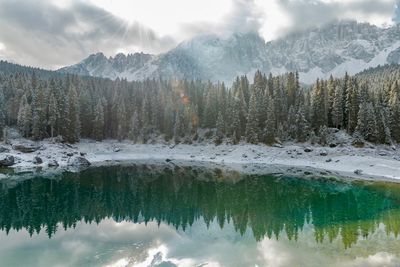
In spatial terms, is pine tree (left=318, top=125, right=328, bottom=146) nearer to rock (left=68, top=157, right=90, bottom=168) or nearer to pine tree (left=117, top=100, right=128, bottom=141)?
rock (left=68, top=157, right=90, bottom=168)

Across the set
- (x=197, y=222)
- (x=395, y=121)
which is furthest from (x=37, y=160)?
(x=395, y=121)

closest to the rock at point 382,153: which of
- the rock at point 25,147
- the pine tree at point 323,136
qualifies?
the pine tree at point 323,136

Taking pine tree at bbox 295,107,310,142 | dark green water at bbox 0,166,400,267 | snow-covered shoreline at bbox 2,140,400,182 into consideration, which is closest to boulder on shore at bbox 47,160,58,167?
snow-covered shoreline at bbox 2,140,400,182

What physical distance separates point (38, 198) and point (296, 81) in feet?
293

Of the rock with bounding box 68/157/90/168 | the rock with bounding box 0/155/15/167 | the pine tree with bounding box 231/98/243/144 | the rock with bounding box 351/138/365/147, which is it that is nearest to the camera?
the rock with bounding box 0/155/15/167

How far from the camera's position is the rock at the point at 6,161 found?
7575cm

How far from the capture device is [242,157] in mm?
95938

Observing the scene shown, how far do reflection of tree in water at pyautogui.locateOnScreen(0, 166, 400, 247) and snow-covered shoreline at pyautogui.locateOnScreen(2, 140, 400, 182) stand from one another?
12.1 meters

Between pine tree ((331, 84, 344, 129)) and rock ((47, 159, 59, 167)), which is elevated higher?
pine tree ((331, 84, 344, 129))

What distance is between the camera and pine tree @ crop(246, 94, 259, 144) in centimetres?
10191

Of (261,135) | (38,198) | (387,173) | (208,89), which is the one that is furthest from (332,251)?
(208,89)

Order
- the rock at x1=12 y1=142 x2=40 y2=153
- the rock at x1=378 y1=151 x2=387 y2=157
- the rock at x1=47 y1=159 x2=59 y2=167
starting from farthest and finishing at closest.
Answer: the rock at x1=12 y1=142 x2=40 y2=153 → the rock at x1=378 y1=151 x2=387 y2=157 → the rock at x1=47 y1=159 x2=59 y2=167

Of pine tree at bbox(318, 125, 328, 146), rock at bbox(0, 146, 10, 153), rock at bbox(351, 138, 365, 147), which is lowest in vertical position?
rock at bbox(0, 146, 10, 153)

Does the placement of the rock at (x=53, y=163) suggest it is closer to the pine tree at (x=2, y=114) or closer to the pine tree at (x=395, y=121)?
the pine tree at (x=2, y=114)
